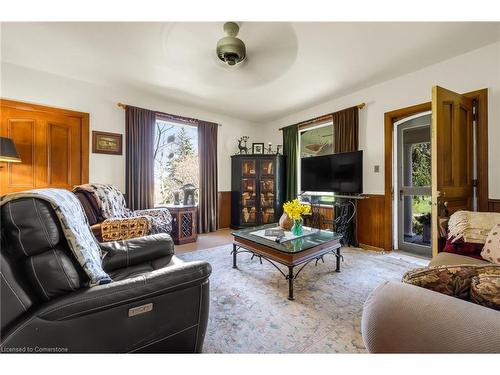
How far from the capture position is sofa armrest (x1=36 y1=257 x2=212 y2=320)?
0.78m

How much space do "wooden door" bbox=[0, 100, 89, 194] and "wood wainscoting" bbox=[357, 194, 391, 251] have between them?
4.29 m

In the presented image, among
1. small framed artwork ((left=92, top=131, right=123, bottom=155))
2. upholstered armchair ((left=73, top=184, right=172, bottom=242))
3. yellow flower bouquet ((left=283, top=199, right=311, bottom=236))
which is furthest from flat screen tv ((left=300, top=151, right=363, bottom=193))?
small framed artwork ((left=92, top=131, right=123, bottom=155))

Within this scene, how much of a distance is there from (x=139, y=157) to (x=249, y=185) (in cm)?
213

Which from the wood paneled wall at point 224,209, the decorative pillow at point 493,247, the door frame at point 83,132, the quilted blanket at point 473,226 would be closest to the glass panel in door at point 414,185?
the quilted blanket at point 473,226

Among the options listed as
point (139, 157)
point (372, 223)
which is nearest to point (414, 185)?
point (372, 223)

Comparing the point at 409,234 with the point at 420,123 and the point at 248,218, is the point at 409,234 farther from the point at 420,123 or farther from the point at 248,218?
the point at 248,218

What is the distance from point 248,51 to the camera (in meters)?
2.16

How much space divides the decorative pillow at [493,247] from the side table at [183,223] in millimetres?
3420

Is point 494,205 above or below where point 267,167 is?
below

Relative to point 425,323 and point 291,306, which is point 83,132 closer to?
point 291,306

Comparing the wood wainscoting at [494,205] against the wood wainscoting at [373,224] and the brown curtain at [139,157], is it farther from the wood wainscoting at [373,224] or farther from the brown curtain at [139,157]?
the brown curtain at [139,157]

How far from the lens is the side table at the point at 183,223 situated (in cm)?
354

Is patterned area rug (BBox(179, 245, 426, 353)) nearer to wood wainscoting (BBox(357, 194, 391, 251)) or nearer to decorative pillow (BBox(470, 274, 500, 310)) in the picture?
wood wainscoting (BBox(357, 194, 391, 251))
